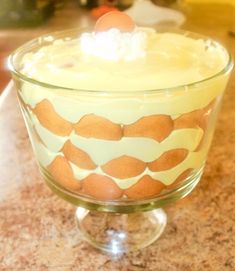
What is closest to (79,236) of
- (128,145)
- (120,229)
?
(120,229)

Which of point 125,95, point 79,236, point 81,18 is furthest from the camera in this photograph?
point 81,18

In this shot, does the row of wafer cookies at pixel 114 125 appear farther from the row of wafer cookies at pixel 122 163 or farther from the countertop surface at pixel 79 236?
the countertop surface at pixel 79 236

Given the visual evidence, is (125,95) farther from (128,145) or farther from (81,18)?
(81,18)

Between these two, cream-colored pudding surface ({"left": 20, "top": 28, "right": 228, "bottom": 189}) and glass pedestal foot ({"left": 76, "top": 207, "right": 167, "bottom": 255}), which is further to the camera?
glass pedestal foot ({"left": 76, "top": 207, "right": 167, "bottom": 255})

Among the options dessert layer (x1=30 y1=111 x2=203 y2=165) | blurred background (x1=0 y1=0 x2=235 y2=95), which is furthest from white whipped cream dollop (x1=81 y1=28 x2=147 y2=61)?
blurred background (x1=0 y1=0 x2=235 y2=95)

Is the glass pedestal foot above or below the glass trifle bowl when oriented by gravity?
below

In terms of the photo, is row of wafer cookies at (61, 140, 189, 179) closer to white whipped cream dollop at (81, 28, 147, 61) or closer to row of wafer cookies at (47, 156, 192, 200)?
row of wafer cookies at (47, 156, 192, 200)

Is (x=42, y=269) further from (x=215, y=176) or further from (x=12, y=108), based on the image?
(x=12, y=108)

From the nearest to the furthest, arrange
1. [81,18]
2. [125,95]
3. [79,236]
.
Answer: [125,95] → [79,236] → [81,18]
